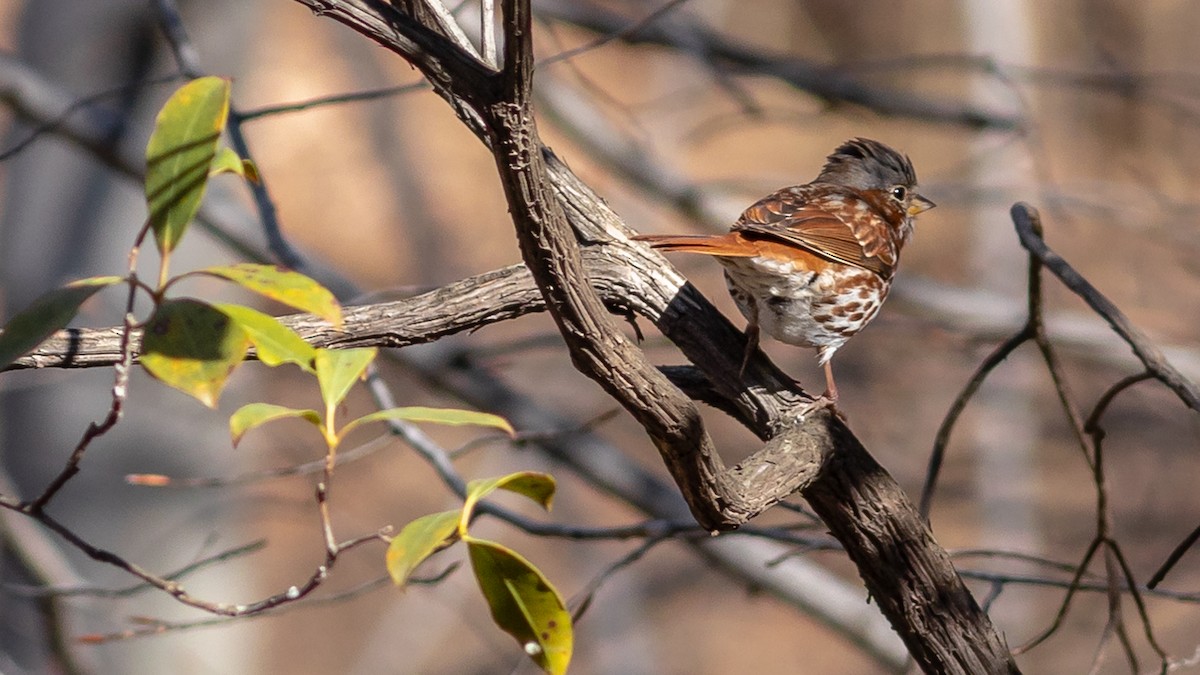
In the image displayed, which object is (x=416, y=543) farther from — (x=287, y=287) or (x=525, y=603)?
(x=287, y=287)

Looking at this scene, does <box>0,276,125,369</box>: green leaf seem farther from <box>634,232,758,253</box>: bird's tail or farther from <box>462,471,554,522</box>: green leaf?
<box>634,232,758,253</box>: bird's tail

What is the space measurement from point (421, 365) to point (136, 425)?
62.0 inches

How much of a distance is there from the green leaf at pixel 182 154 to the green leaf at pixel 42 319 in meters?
0.09

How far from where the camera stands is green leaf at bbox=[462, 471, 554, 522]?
4.36 feet

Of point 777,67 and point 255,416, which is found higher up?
point 777,67

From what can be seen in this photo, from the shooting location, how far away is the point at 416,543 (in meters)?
1.25

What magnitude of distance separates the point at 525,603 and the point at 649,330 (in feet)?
15.2

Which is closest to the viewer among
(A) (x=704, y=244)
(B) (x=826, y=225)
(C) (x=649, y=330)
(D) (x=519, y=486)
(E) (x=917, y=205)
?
(D) (x=519, y=486)

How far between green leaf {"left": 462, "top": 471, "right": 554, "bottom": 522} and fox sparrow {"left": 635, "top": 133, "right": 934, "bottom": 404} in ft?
2.49

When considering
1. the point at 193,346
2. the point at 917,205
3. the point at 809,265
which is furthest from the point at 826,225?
the point at 193,346

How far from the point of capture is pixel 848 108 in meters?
4.96

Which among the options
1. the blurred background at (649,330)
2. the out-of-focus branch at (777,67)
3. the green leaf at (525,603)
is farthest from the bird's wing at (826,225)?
the out-of-focus branch at (777,67)

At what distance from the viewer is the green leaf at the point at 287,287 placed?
1.13 meters

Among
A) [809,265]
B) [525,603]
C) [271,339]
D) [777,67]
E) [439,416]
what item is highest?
[777,67]
